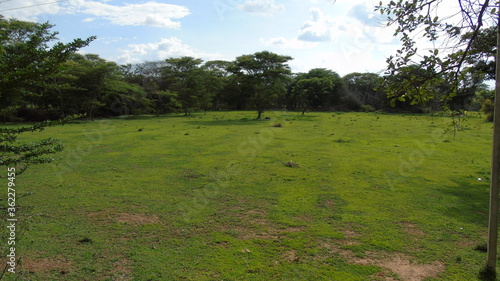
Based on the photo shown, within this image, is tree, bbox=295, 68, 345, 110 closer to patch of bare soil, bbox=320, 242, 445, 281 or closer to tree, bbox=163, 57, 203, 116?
tree, bbox=163, 57, 203, 116

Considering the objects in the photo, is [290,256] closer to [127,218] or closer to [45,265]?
[127,218]

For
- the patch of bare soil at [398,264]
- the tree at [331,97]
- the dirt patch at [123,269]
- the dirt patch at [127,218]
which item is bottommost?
the dirt patch at [123,269]

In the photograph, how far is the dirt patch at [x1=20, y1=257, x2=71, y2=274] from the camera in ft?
13.5

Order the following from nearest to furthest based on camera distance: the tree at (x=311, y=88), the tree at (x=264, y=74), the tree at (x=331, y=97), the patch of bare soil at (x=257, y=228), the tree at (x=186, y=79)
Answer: the patch of bare soil at (x=257, y=228) < the tree at (x=264, y=74) < the tree at (x=186, y=79) < the tree at (x=311, y=88) < the tree at (x=331, y=97)

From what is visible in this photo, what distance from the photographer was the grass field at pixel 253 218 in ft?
14.1

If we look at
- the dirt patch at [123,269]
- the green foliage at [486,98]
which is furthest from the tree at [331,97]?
the dirt patch at [123,269]

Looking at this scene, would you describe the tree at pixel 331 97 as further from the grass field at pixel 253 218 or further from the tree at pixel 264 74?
the grass field at pixel 253 218

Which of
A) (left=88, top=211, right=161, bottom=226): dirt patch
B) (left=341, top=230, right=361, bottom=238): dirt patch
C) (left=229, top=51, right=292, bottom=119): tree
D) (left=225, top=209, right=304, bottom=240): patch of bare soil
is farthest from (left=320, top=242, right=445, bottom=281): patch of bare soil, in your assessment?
(left=229, top=51, right=292, bottom=119): tree

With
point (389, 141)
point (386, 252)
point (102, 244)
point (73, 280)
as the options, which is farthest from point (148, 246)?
point (389, 141)

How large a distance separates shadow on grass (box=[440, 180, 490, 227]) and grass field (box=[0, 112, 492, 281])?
0.04 meters

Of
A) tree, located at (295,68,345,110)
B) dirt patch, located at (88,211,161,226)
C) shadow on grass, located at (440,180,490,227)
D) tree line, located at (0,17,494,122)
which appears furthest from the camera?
tree, located at (295,68,345,110)

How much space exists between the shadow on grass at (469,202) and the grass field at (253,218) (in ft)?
0.13

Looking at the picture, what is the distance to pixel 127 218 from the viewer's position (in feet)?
19.5

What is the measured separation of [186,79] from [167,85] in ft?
29.3
